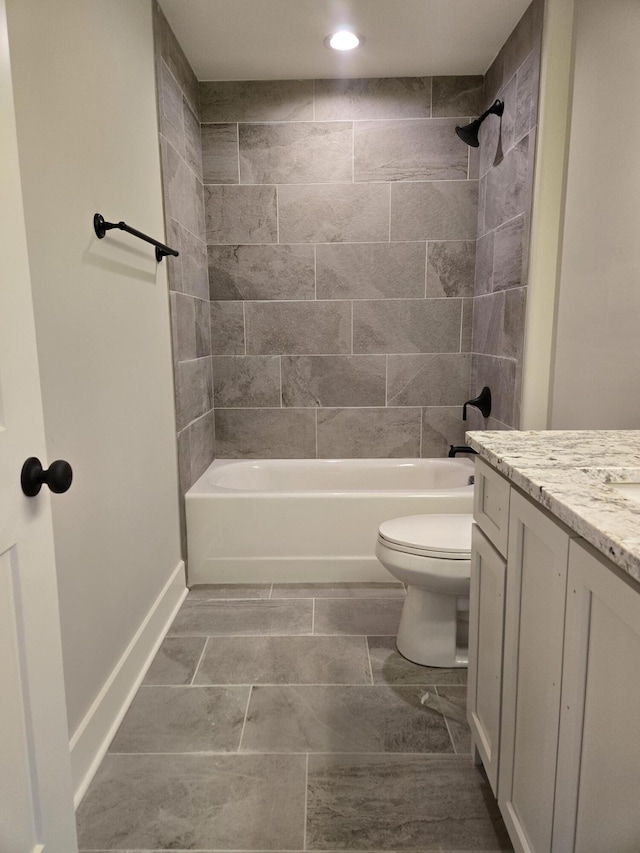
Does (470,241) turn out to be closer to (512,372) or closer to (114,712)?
(512,372)

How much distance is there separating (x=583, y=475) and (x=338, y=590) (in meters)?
1.79

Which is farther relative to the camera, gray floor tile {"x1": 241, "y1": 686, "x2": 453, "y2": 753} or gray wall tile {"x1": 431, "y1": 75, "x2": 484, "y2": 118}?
gray wall tile {"x1": 431, "y1": 75, "x2": 484, "y2": 118}

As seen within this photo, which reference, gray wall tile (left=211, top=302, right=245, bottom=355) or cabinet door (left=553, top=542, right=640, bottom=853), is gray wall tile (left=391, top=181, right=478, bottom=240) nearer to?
gray wall tile (left=211, top=302, right=245, bottom=355)

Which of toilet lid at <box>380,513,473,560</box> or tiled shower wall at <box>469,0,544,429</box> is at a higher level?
tiled shower wall at <box>469,0,544,429</box>

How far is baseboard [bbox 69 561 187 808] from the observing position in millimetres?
1504

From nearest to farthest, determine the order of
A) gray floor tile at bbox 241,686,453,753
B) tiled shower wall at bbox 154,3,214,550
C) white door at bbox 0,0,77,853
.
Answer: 1. white door at bbox 0,0,77,853
2. gray floor tile at bbox 241,686,453,753
3. tiled shower wall at bbox 154,3,214,550

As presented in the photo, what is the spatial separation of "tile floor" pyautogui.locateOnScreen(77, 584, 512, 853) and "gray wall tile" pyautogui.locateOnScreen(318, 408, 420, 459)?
120cm

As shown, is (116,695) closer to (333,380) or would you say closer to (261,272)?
(333,380)

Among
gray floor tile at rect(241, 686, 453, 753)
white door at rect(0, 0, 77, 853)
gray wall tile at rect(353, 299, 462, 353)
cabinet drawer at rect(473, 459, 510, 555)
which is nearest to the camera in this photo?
white door at rect(0, 0, 77, 853)

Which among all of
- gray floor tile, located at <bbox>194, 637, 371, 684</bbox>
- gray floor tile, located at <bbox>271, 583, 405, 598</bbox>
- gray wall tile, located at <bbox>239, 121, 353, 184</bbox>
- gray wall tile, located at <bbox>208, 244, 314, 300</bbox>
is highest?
gray wall tile, located at <bbox>239, 121, 353, 184</bbox>

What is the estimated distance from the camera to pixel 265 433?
11.0 feet

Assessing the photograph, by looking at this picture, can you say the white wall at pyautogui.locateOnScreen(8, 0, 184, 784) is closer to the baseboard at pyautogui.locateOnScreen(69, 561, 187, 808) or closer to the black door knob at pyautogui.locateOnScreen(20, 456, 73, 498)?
the baseboard at pyautogui.locateOnScreen(69, 561, 187, 808)

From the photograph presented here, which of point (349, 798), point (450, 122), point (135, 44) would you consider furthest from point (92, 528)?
point (450, 122)

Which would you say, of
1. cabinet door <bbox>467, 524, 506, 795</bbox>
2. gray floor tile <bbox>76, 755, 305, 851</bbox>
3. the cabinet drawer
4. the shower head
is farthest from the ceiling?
gray floor tile <bbox>76, 755, 305, 851</bbox>
